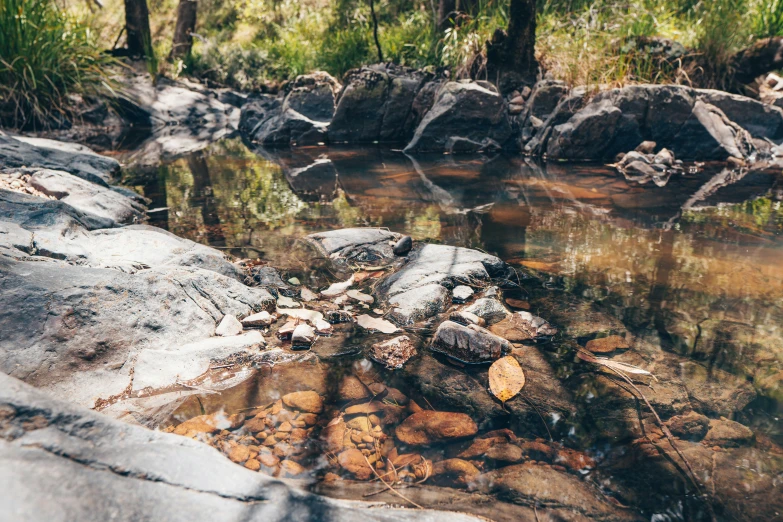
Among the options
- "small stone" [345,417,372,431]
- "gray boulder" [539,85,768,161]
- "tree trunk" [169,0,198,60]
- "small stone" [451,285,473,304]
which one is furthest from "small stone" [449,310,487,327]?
"tree trunk" [169,0,198,60]

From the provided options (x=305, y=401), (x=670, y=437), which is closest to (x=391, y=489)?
(x=305, y=401)

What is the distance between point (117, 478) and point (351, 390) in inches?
44.0

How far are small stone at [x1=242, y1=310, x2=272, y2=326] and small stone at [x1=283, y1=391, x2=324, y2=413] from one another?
591 millimetres

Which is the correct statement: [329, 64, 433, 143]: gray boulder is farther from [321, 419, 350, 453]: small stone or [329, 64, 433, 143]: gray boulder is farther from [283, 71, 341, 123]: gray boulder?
[321, 419, 350, 453]: small stone

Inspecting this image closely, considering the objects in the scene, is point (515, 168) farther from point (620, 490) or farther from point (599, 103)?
point (620, 490)

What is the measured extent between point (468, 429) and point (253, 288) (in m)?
1.46

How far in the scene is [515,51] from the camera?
8828mm

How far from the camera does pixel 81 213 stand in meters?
3.64

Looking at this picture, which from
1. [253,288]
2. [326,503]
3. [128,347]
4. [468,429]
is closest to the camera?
[326,503]

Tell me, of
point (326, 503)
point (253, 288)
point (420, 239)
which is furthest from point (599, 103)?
point (326, 503)

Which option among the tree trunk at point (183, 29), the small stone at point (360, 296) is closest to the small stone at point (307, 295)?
the small stone at point (360, 296)

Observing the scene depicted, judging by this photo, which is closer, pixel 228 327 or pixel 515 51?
pixel 228 327

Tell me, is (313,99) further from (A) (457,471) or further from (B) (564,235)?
(A) (457,471)

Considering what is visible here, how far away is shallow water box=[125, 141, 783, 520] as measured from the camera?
2.30 m
